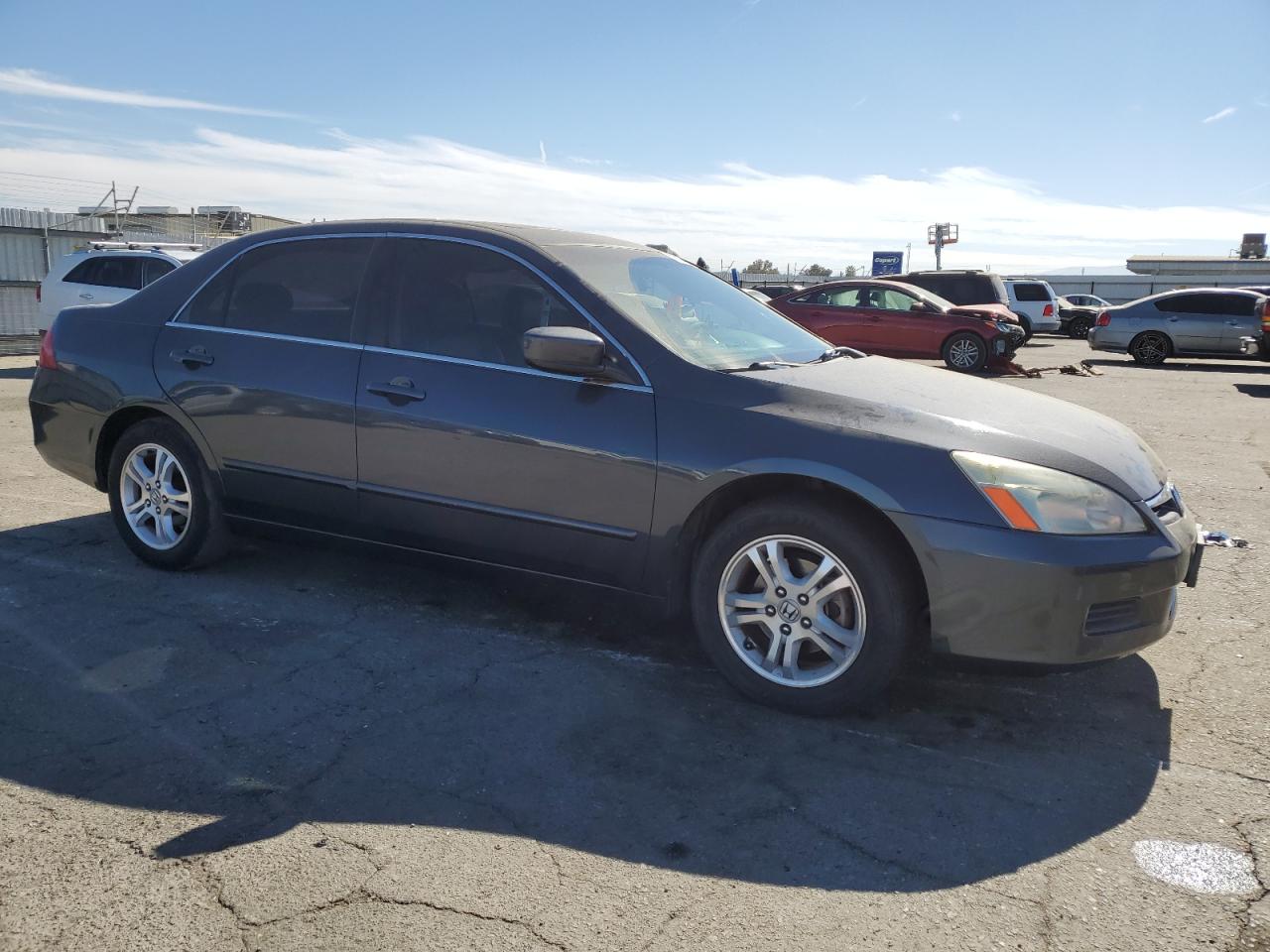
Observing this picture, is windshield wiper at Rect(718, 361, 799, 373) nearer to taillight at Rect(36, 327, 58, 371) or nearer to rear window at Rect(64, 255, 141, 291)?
taillight at Rect(36, 327, 58, 371)

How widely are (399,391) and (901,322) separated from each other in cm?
1421

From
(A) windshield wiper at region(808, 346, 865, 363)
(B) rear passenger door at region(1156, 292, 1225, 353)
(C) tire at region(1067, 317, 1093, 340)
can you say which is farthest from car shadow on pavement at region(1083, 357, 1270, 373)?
(A) windshield wiper at region(808, 346, 865, 363)

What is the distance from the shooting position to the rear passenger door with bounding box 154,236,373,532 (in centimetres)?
422

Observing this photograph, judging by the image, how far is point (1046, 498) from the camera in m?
3.14

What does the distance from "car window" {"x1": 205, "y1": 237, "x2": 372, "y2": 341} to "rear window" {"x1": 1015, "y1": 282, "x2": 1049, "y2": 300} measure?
28.1m

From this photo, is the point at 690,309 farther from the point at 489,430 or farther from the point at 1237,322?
the point at 1237,322

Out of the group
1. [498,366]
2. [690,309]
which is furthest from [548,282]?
[690,309]

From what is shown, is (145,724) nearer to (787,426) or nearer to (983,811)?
(787,426)

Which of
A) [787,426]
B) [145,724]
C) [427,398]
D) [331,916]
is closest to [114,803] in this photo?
[145,724]

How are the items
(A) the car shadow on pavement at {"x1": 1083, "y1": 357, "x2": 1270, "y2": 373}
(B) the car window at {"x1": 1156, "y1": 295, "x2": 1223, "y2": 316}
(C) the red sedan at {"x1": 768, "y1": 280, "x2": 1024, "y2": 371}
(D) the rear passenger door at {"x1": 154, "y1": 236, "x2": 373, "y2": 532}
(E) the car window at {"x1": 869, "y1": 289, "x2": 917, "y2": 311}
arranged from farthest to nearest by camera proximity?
1. (B) the car window at {"x1": 1156, "y1": 295, "x2": 1223, "y2": 316}
2. (A) the car shadow on pavement at {"x1": 1083, "y1": 357, "x2": 1270, "y2": 373}
3. (E) the car window at {"x1": 869, "y1": 289, "x2": 917, "y2": 311}
4. (C) the red sedan at {"x1": 768, "y1": 280, "x2": 1024, "y2": 371}
5. (D) the rear passenger door at {"x1": 154, "y1": 236, "x2": 373, "y2": 532}

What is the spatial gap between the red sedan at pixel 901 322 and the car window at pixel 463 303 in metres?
13.1

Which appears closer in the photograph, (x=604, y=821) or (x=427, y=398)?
(x=604, y=821)

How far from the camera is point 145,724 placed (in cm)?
325

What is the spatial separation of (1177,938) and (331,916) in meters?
1.93
